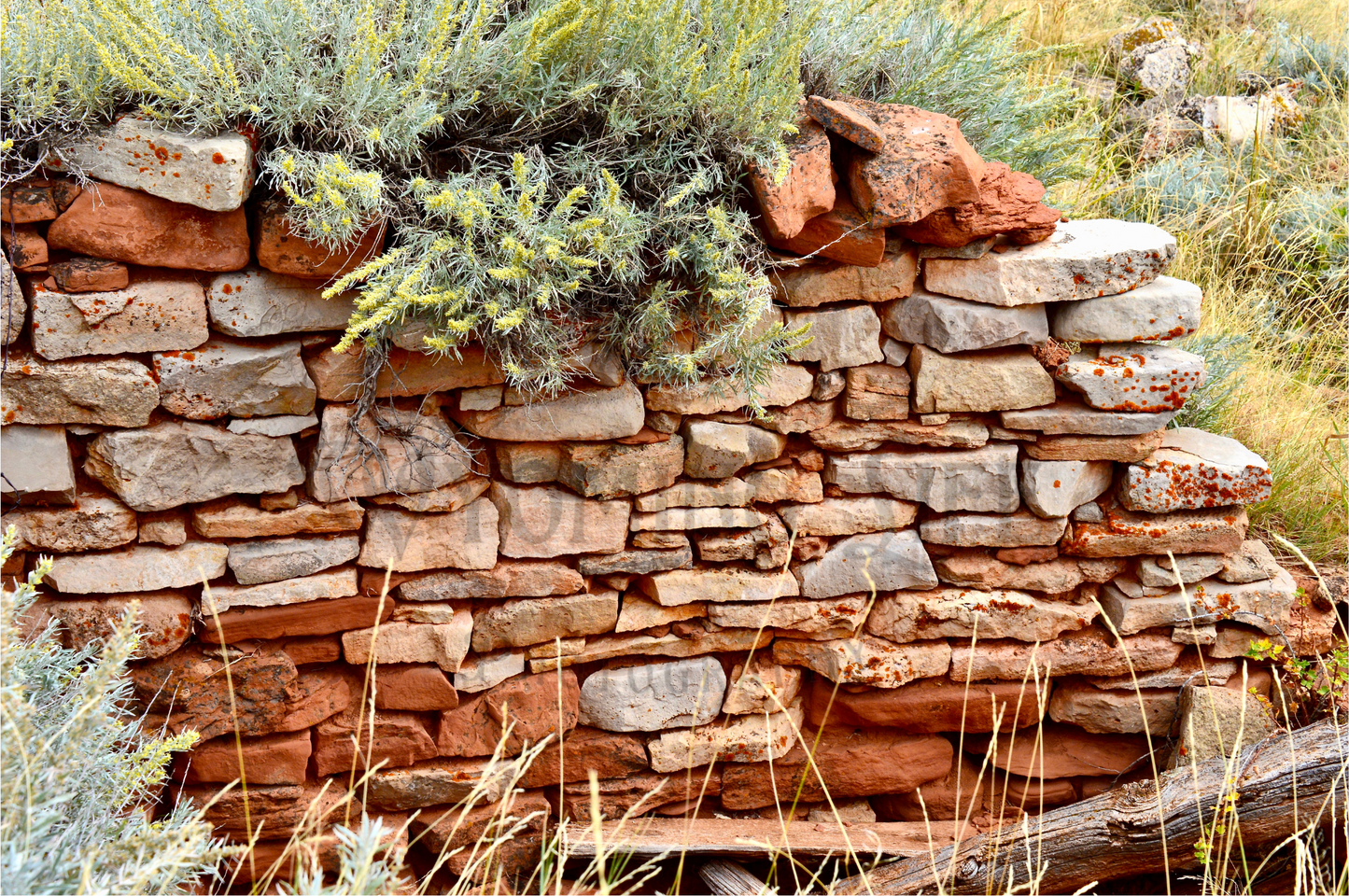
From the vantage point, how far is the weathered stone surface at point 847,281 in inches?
114

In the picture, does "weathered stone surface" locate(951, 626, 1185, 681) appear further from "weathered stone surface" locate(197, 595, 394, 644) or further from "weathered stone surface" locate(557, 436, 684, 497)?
"weathered stone surface" locate(197, 595, 394, 644)

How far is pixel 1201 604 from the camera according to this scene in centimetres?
318

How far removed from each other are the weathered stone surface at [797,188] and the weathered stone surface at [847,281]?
15 cm

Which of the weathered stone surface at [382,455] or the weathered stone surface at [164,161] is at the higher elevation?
the weathered stone surface at [164,161]

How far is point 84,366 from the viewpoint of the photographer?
2490 mm

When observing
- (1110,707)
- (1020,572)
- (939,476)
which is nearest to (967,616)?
(1020,572)

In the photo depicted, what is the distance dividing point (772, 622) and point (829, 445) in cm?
56

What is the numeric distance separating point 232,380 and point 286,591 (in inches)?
23.0

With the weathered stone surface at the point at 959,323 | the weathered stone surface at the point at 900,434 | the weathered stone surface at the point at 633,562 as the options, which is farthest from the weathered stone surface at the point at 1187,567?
the weathered stone surface at the point at 633,562

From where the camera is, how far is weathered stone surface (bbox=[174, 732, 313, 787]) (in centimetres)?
284

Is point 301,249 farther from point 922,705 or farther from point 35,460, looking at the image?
point 922,705

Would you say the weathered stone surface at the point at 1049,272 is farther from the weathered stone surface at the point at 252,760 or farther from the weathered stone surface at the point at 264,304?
the weathered stone surface at the point at 252,760

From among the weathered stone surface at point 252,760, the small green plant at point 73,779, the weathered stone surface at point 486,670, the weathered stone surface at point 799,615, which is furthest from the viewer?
the weathered stone surface at point 799,615

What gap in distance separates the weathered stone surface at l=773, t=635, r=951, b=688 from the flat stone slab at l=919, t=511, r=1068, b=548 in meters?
0.36
